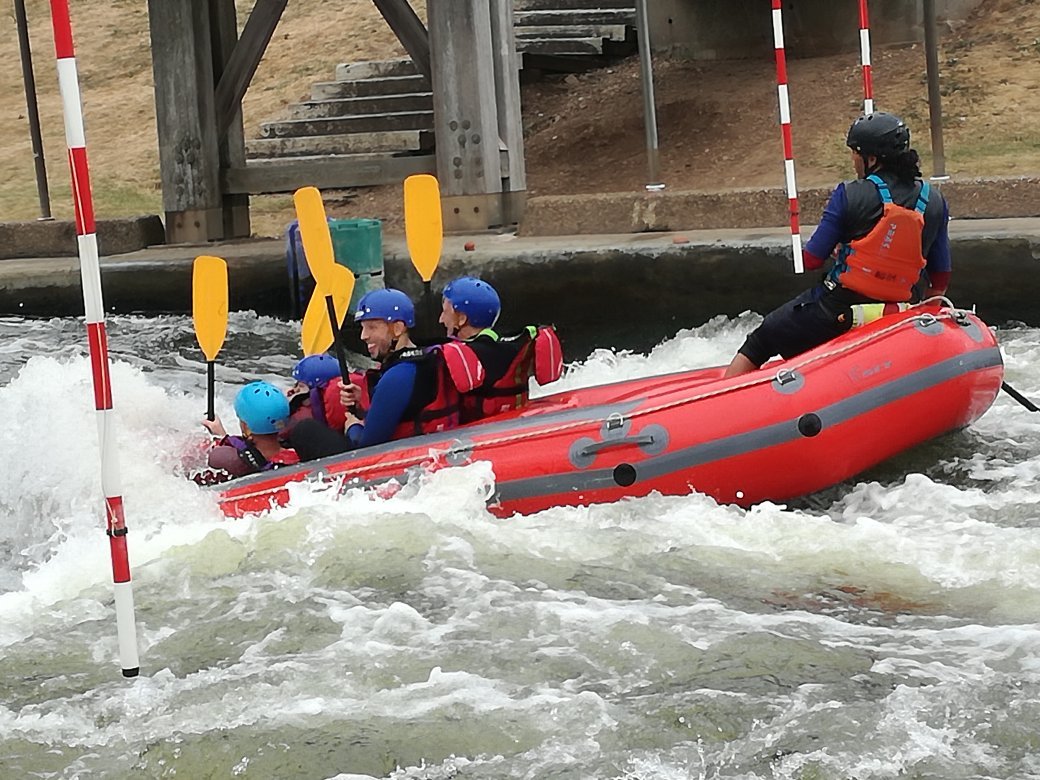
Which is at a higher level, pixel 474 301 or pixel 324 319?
pixel 474 301

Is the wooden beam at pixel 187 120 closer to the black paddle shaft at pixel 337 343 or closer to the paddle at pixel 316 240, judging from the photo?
the paddle at pixel 316 240

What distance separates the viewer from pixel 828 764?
3.18 metres

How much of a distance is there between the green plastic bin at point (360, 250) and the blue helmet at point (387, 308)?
3.49 m

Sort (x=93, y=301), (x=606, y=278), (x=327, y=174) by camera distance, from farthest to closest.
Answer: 1. (x=327, y=174)
2. (x=606, y=278)
3. (x=93, y=301)

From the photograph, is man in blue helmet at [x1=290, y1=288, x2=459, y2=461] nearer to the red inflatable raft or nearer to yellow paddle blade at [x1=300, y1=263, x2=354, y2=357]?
the red inflatable raft

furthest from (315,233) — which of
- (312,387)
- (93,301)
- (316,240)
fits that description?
(93,301)

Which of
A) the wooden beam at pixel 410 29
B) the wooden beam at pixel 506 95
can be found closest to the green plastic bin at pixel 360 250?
the wooden beam at pixel 506 95

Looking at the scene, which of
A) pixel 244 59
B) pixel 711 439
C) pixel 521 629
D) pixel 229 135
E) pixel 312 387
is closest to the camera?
pixel 521 629

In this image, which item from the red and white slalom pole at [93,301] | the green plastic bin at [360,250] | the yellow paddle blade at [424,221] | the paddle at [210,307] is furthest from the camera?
the green plastic bin at [360,250]

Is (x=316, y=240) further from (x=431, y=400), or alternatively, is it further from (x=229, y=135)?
(x=229, y=135)

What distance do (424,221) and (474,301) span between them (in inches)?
67.6

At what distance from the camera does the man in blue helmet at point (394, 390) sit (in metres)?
5.09

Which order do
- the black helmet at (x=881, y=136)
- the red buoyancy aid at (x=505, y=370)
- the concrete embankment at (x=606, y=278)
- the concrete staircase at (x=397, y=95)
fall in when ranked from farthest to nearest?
the concrete staircase at (x=397, y=95), the concrete embankment at (x=606, y=278), the black helmet at (x=881, y=136), the red buoyancy aid at (x=505, y=370)

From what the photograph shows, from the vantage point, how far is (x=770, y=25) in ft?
42.7
